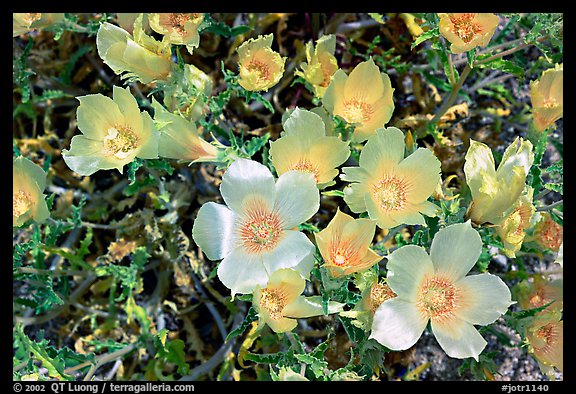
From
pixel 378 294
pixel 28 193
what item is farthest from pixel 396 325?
pixel 28 193

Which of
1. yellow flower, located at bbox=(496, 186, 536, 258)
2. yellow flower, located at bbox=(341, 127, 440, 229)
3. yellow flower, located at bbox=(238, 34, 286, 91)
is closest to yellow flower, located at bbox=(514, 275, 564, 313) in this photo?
yellow flower, located at bbox=(496, 186, 536, 258)

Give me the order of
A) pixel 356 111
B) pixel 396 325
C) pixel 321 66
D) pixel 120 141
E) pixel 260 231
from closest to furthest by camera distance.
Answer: pixel 396 325, pixel 260 231, pixel 120 141, pixel 356 111, pixel 321 66

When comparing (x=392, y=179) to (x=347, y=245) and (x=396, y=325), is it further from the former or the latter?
(x=396, y=325)

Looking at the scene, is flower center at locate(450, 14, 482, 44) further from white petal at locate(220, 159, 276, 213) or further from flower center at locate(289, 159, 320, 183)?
white petal at locate(220, 159, 276, 213)

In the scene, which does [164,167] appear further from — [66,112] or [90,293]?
[66,112]

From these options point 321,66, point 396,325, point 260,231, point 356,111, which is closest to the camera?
point 396,325

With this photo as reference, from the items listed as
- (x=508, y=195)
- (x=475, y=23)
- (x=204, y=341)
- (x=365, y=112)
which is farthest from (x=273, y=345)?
(x=475, y=23)
